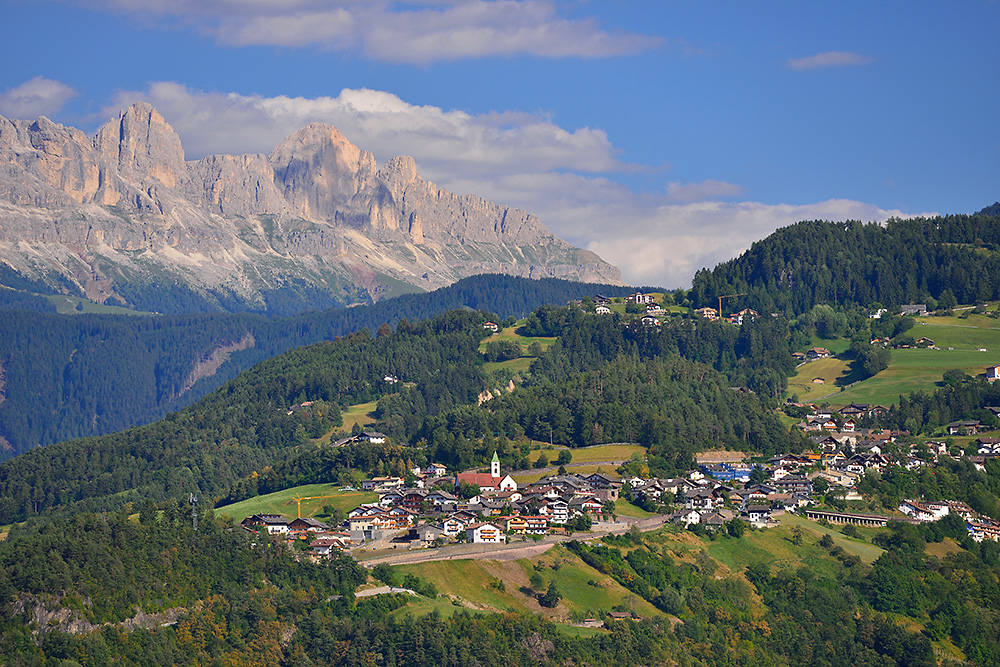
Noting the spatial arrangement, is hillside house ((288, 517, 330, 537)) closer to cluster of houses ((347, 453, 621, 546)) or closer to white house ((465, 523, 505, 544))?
cluster of houses ((347, 453, 621, 546))

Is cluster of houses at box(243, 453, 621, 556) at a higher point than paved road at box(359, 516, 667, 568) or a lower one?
higher

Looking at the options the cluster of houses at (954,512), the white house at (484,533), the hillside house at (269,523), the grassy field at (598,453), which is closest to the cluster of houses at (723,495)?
the grassy field at (598,453)

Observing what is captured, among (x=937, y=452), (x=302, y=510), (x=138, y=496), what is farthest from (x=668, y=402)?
(x=138, y=496)

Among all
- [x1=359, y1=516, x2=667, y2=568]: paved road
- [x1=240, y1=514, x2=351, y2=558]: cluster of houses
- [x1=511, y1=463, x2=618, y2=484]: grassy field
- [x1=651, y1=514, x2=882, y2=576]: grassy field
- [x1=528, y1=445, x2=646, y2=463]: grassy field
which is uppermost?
[x1=528, y1=445, x2=646, y2=463]: grassy field

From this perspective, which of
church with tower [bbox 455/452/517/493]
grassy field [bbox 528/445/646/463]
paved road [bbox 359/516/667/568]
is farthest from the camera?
grassy field [bbox 528/445/646/463]

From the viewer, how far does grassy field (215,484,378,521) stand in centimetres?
14525

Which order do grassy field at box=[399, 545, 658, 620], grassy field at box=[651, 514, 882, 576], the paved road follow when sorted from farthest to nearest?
grassy field at box=[651, 514, 882, 576]
the paved road
grassy field at box=[399, 545, 658, 620]

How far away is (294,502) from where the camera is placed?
152750 mm

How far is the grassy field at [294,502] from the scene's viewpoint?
145 metres

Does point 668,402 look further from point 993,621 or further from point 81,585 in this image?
point 81,585

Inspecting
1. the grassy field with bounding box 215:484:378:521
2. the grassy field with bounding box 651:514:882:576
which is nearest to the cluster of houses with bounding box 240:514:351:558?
the grassy field with bounding box 215:484:378:521

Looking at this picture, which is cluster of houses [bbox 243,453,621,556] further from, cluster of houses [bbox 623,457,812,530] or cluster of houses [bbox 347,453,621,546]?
cluster of houses [bbox 623,457,812,530]

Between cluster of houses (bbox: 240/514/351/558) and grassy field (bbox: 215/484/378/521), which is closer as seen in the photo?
cluster of houses (bbox: 240/514/351/558)

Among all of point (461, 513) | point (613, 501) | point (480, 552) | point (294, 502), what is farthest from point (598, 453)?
point (480, 552)
